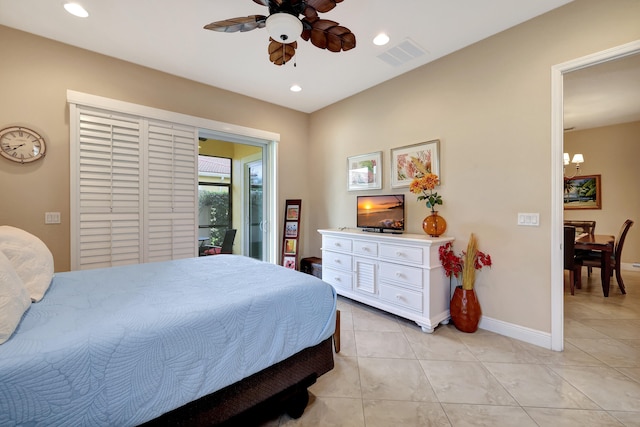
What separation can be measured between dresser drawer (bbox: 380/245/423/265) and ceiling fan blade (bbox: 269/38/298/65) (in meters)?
2.05

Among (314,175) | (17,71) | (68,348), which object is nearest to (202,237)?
(314,175)

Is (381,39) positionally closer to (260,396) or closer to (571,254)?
(260,396)

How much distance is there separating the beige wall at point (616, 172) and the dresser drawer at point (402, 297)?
17.3ft

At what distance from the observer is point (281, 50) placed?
2.10 m

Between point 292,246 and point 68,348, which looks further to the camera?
point 292,246

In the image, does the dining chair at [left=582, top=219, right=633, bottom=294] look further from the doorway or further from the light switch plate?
the doorway

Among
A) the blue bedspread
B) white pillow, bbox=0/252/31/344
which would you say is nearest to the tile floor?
the blue bedspread

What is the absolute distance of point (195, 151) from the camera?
3441mm

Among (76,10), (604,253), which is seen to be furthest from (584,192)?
(76,10)

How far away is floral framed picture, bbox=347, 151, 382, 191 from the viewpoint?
3566 mm

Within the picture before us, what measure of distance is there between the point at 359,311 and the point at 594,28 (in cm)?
328

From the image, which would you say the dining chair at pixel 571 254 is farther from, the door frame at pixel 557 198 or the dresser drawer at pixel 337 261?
the dresser drawer at pixel 337 261

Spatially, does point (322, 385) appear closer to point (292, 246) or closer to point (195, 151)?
point (292, 246)

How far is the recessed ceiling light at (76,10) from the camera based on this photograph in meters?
2.17
